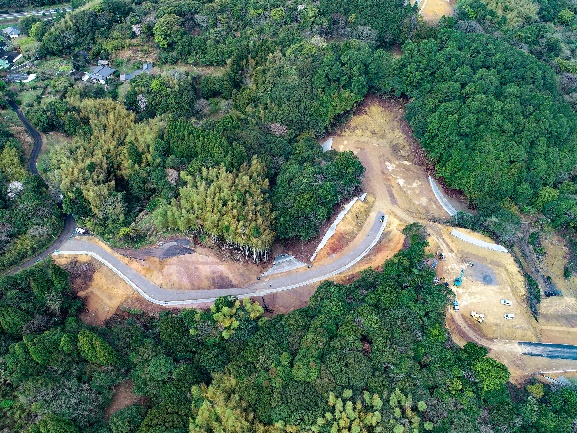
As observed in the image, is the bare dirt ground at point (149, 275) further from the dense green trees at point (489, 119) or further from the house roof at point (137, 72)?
the house roof at point (137, 72)

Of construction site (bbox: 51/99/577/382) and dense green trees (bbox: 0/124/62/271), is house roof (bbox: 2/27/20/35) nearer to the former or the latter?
dense green trees (bbox: 0/124/62/271)

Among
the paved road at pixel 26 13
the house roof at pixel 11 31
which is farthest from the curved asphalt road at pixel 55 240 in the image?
the paved road at pixel 26 13

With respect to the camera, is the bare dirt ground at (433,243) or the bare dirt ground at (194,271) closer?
the bare dirt ground at (433,243)

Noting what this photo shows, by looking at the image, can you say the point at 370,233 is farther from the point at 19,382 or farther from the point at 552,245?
the point at 19,382

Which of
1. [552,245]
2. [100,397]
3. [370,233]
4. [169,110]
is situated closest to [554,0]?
[552,245]

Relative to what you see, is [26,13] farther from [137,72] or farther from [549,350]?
[549,350]

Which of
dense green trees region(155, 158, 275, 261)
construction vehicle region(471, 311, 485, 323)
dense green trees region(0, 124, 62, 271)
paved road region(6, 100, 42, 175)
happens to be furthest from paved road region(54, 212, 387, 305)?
paved road region(6, 100, 42, 175)
